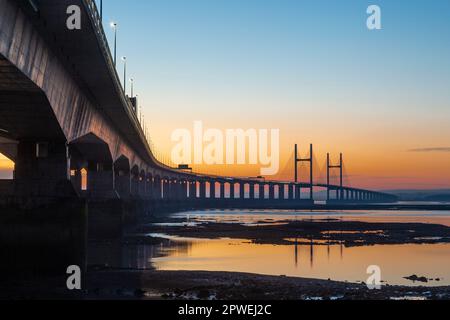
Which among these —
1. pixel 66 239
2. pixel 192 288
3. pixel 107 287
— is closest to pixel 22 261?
pixel 66 239

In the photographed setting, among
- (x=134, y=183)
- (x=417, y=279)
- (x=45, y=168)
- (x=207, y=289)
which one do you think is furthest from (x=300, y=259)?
(x=134, y=183)

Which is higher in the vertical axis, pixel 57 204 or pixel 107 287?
pixel 57 204

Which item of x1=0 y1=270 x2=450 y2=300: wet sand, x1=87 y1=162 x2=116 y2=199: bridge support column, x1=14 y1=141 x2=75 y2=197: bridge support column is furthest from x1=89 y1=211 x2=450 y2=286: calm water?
x1=87 y1=162 x2=116 y2=199: bridge support column

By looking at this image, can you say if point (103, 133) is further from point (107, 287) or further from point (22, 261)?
point (107, 287)

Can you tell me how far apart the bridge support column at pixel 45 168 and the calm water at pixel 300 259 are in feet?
18.9

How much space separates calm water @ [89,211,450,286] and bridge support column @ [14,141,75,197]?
5.78 metres

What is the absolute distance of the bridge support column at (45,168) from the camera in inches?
1608

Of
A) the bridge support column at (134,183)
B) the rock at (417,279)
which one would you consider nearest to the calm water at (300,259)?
the rock at (417,279)

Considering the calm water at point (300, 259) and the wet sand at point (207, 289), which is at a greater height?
the wet sand at point (207, 289)

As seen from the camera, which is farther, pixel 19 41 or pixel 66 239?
pixel 66 239

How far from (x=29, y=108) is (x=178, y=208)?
151 m

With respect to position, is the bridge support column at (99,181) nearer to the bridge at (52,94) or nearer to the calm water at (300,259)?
the bridge at (52,94)

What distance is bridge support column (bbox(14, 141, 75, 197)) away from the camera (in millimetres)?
40844

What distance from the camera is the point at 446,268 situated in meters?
41.8
